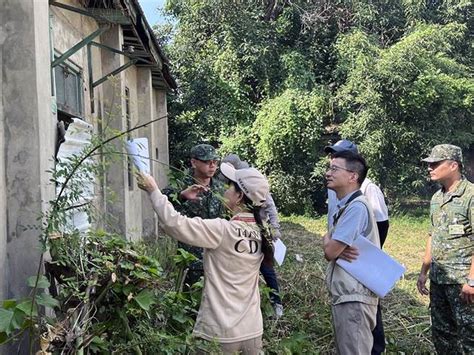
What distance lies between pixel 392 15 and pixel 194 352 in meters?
17.7

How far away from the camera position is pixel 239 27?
17.2 metres

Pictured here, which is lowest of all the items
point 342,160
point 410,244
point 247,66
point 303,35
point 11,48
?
point 410,244

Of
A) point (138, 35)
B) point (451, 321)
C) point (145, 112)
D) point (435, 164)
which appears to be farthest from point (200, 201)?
point (145, 112)

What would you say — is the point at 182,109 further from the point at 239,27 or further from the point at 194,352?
the point at 194,352

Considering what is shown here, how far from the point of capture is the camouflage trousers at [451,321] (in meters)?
4.05

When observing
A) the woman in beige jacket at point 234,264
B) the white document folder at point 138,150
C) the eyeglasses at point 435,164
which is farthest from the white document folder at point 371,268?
the white document folder at point 138,150

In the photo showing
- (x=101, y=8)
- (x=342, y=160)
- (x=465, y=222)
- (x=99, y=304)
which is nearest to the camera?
(x=99, y=304)

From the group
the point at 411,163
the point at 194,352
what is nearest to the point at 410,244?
the point at 411,163

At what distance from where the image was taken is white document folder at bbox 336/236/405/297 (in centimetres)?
340

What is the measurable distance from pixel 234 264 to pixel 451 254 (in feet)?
7.05

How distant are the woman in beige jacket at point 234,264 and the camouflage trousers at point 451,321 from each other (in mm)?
1930

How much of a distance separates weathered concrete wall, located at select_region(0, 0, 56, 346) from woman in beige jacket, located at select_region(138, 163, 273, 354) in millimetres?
772

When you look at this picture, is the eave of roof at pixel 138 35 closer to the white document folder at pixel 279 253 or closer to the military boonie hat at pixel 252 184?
the white document folder at pixel 279 253

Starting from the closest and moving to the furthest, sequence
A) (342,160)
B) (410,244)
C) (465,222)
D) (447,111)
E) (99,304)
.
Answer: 1. (99,304)
2. (342,160)
3. (465,222)
4. (410,244)
5. (447,111)
